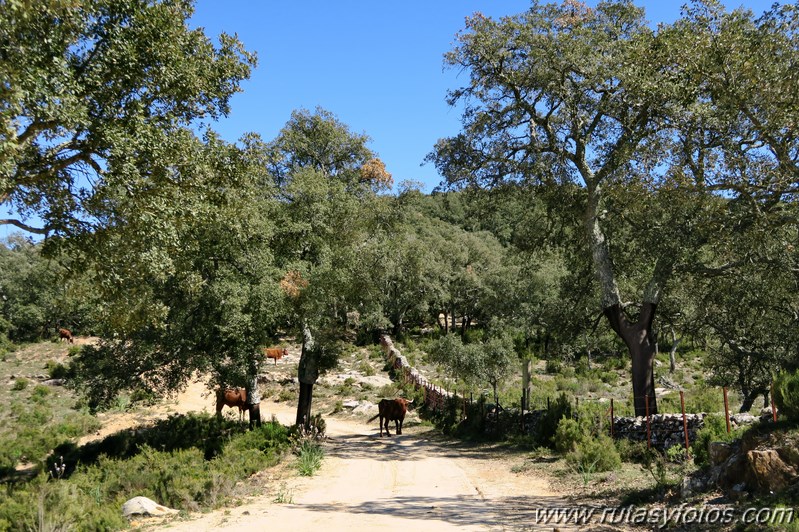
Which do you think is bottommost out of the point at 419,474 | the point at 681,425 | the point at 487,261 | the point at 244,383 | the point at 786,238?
the point at 419,474

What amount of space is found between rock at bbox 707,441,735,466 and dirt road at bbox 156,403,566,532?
2.89 metres

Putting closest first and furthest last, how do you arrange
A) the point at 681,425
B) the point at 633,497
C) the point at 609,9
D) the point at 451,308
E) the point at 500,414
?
1. the point at 633,497
2. the point at 681,425
3. the point at 609,9
4. the point at 500,414
5. the point at 451,308

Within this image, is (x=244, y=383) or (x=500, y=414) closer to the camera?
(x=244, y=383)

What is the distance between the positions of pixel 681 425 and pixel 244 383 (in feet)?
38.7

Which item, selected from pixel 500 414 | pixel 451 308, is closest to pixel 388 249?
pixel 500 414

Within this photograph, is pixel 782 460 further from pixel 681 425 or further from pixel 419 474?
pixel 419 474

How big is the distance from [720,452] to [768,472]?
137 centimetres

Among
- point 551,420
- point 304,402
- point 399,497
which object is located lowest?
point 399,497

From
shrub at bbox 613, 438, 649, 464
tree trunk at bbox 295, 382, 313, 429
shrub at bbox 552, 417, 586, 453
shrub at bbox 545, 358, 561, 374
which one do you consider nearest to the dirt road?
shrub at bbox 552, 417, 586, 453

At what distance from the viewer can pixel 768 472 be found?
7863 millimetres

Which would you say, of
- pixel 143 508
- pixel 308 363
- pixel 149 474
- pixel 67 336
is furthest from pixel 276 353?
pixel 143 508

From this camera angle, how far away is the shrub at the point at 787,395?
8828 mm

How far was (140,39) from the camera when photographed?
10.2 metres

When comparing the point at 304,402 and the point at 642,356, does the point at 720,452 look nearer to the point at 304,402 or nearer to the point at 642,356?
the point at 642,356
